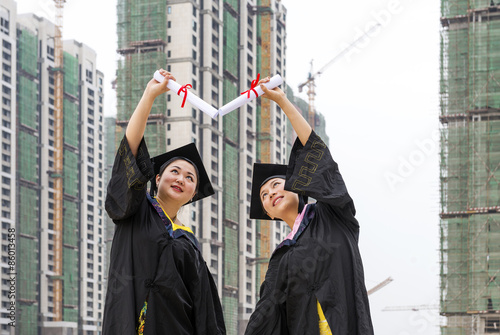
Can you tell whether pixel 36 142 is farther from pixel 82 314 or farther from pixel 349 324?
pixel 349 324

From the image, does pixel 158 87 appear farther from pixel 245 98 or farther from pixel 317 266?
pixel 317 266

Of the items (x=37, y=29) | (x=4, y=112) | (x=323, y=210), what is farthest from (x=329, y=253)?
(x=37, y=29)

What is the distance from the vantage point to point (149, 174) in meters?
4.16

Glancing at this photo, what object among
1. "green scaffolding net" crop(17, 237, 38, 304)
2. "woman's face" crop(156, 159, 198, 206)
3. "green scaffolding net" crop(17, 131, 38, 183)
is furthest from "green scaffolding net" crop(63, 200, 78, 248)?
"woman's face" crop(156, 159, 198, 206)

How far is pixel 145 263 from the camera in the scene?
13.7 ft

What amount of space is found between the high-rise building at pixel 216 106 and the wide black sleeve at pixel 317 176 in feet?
140

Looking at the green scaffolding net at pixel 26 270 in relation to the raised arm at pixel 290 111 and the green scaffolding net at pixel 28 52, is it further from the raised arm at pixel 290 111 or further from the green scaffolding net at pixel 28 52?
the raised arm at pixel 290 111

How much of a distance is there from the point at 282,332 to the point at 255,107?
59748 millimetres

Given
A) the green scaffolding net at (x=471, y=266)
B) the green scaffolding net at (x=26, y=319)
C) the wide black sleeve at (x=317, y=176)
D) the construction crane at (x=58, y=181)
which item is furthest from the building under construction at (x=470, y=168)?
the construction crane at (x=58, y=181)

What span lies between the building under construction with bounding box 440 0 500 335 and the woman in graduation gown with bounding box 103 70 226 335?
105 ft

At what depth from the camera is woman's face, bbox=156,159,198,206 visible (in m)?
4.48

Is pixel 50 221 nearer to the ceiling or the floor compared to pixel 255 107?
nearer to the floor

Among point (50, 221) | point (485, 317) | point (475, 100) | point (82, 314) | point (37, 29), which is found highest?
point (37, 29)

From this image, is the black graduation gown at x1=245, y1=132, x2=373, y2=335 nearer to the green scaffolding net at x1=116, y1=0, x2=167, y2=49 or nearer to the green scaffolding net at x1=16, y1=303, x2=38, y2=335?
the green scaffolding net at x1=116, y1=0, x2=167, y2=49
